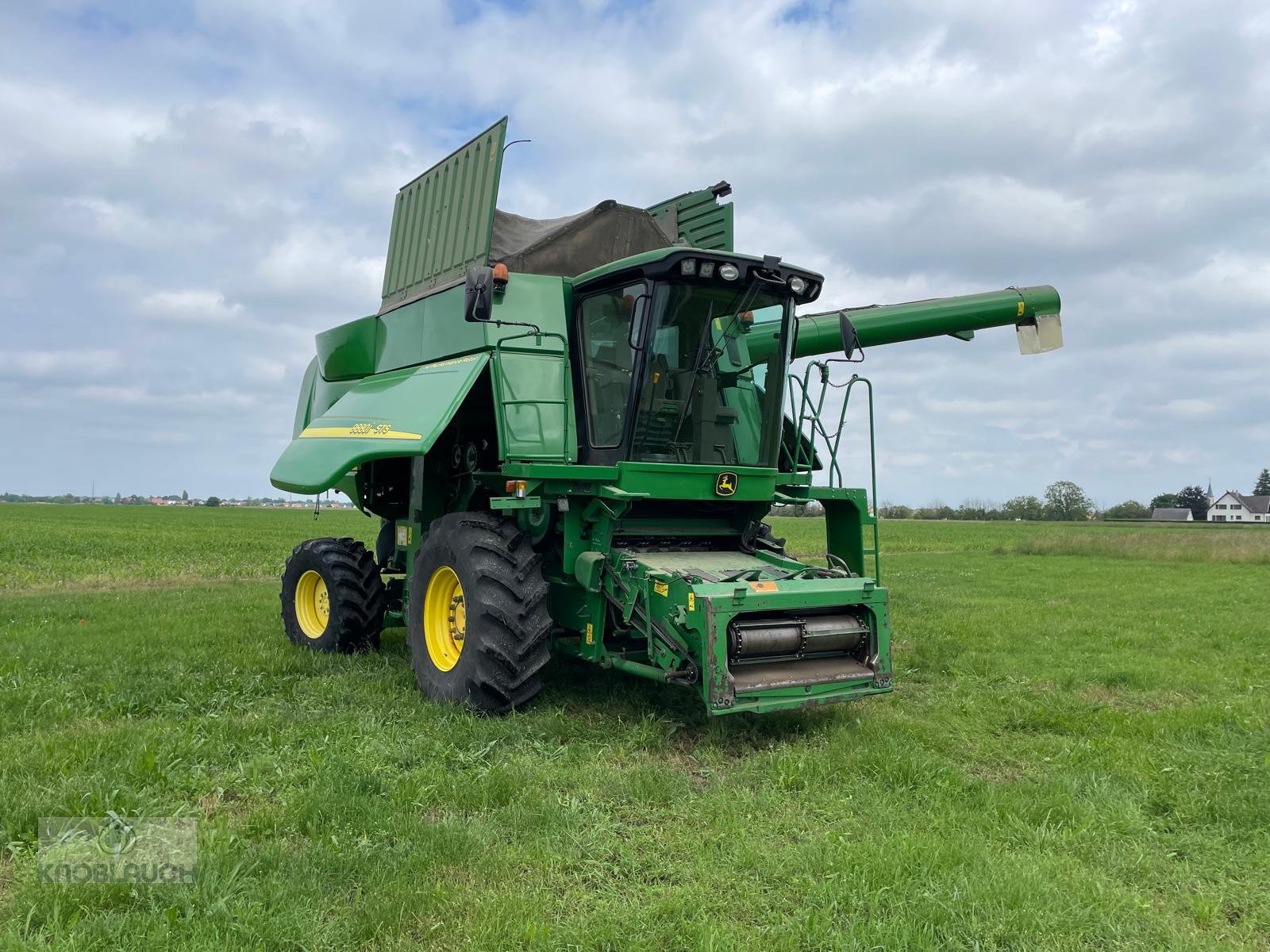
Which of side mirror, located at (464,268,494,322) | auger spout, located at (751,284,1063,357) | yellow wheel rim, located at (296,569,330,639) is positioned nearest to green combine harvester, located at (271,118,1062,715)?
side mirror, located at (464,268,494,322)

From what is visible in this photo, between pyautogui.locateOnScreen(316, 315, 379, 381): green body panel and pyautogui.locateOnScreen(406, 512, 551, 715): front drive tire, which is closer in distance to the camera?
pyautogui.locateOnScreen(406, 512, 551, 715): front drive tire

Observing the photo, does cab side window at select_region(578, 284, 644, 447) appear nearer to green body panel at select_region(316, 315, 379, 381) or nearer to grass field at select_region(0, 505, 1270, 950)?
grass field at select_region(0, 505, 1270, 950)

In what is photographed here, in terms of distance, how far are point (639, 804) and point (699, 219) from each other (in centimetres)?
562

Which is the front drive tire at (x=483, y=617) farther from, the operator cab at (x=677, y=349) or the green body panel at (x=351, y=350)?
the green body panel at (x=351, y=350)

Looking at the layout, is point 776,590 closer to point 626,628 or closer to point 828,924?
point 626,628

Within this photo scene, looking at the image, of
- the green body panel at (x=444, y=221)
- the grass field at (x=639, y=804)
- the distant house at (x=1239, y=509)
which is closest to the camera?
the grass field at (x=639, y=804)

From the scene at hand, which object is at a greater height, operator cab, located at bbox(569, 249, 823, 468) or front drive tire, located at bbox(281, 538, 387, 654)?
operator cab, located at bbox(569, 249, 823, 468)

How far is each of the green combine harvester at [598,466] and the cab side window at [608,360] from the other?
2 cm

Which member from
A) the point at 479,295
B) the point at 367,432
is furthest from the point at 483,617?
the point at 479,295

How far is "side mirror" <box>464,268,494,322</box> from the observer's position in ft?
18.6

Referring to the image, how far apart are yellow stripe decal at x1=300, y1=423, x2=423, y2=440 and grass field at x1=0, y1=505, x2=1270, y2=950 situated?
1.74 m

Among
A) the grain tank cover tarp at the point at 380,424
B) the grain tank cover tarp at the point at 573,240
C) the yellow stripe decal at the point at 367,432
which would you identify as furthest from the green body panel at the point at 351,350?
the grain tank cover tarp at the point at 573,240

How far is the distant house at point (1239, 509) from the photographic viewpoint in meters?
83.4

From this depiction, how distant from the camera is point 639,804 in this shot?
4.05 meters
